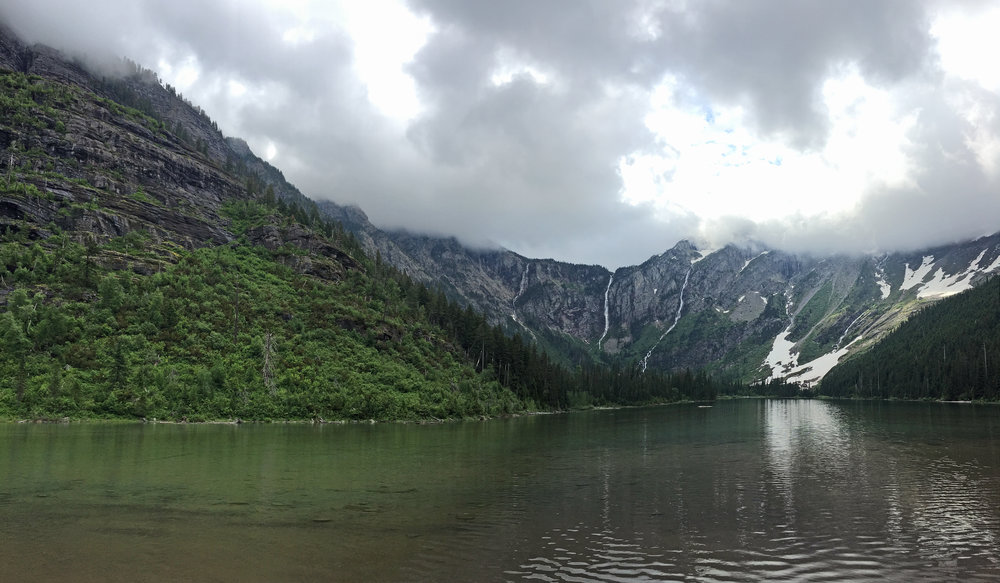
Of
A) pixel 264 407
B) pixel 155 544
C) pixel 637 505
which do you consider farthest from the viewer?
pixel 264 407

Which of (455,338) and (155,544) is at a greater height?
(455,338)

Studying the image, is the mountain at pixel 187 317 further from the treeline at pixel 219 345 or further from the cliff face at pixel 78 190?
the cliff face at pixel 78 190

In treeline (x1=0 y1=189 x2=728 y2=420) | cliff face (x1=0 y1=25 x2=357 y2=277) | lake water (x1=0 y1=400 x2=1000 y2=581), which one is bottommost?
lake water (x1=0 y1=400 x2=1000 y2=581)

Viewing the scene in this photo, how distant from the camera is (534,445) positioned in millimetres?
74062

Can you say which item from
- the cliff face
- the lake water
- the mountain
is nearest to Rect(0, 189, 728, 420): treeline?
the mountain

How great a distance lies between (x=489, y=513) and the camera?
33469 mm

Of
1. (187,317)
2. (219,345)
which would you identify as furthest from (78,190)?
(219,345)

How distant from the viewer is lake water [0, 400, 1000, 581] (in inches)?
910

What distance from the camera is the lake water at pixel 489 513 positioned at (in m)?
23.1

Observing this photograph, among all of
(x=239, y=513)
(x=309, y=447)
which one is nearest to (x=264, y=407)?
(x=309, y=447)

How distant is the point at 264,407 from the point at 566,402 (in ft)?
367

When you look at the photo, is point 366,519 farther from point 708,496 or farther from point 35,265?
point 35,265

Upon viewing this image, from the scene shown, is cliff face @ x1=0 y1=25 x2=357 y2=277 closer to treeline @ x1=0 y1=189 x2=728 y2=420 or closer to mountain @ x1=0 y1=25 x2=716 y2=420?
mountain @ x1=0 y1=25 x2=716 y2=420

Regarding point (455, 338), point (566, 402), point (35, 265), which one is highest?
point (35, 265)
